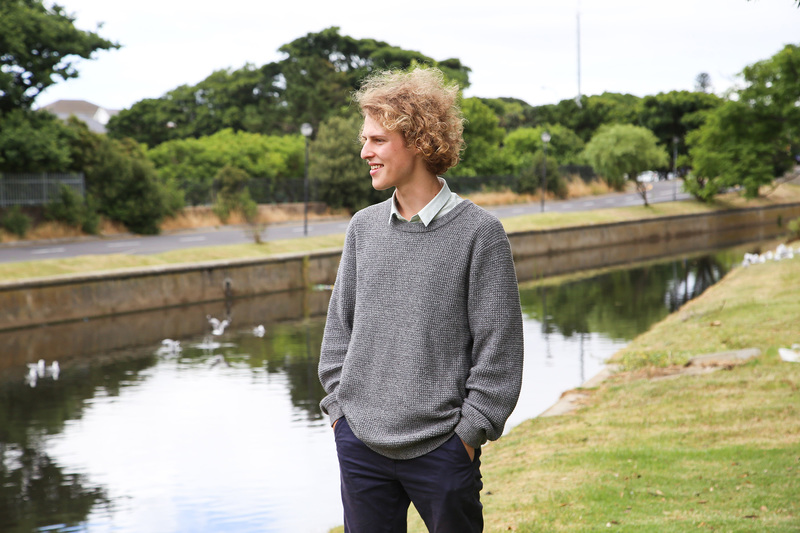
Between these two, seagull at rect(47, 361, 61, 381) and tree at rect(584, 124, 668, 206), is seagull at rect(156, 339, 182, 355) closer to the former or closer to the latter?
seagull at rect(47, 361, 61, 381)

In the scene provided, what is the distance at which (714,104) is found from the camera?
180 ft

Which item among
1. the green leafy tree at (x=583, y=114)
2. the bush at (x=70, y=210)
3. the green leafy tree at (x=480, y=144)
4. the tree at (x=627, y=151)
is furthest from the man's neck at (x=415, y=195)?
the green leafy tree at (x=583, y=114)

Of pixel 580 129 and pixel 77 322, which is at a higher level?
pixel 580 129

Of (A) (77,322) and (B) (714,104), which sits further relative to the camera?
(B) (714,104)

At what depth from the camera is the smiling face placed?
2.59 metres

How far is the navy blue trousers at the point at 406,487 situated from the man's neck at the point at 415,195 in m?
0.64

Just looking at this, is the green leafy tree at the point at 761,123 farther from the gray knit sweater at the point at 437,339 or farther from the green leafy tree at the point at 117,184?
the gray knit sweater at the point at 437,339

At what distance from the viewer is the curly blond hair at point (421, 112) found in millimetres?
2561

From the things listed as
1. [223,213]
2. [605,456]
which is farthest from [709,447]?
[223,213]

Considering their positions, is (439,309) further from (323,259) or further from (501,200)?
(501,200)

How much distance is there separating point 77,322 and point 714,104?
46.1 m

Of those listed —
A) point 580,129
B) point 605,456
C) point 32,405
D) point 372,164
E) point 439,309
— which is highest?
point 580,129

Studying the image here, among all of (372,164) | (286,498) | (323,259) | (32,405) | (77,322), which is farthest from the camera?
(323,259)

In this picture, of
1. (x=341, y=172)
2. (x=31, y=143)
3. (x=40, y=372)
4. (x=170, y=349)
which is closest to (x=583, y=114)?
(x=341, y=172)
